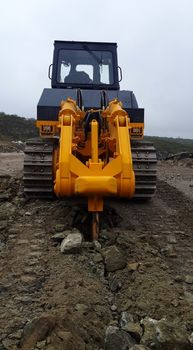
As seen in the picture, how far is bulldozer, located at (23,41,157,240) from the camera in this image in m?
5.91

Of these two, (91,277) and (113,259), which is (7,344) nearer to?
(91,277)

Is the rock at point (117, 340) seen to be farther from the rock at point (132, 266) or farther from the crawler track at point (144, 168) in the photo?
the crawler track at point (144, 168)

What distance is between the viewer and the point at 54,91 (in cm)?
866

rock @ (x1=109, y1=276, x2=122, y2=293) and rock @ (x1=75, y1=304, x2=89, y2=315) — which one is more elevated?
rock @ (x1=109, y1=276, x2=122, y2=293)

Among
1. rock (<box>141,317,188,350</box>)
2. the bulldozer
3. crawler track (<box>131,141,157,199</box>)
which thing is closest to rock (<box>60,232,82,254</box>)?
the bulldozer

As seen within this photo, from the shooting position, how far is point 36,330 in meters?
3.80

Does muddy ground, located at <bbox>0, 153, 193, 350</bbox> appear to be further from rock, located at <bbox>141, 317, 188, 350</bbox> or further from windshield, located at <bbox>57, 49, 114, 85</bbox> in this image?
windshield, located at <bbox>57, 49, 114, 85</bbox>

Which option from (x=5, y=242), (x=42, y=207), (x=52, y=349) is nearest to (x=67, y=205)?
(x=42, y=207)

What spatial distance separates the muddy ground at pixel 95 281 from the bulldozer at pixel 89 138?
500 mm

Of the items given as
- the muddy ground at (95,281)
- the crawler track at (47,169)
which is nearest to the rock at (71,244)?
the muddy ground at (95,281)

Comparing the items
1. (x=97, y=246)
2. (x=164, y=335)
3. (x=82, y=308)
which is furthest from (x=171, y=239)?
(x=164, y=335)

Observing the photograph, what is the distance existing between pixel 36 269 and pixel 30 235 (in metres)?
1.20

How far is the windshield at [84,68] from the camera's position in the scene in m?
9.62

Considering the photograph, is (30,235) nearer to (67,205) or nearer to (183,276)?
(67,205)
